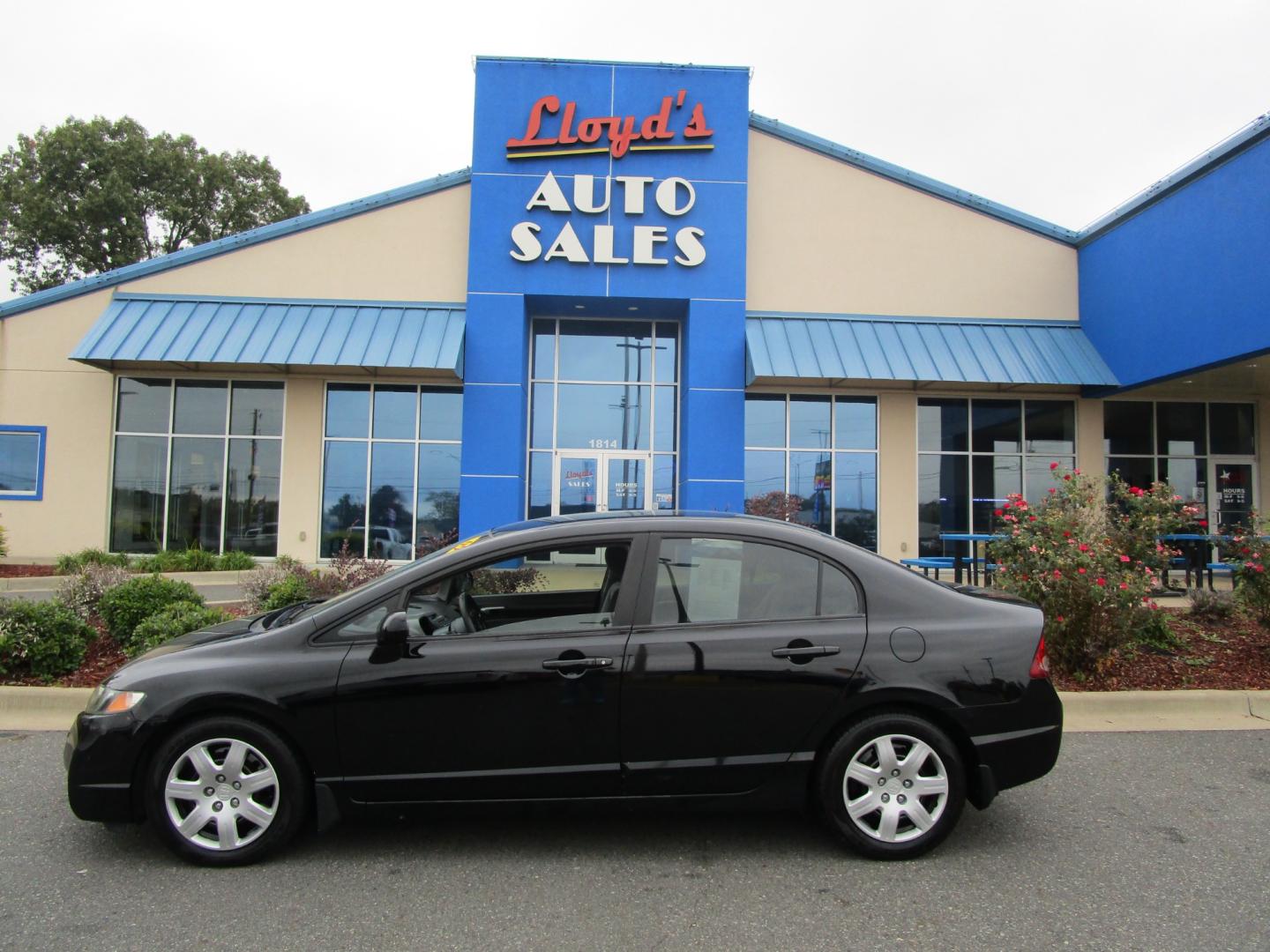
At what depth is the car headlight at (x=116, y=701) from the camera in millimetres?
3459

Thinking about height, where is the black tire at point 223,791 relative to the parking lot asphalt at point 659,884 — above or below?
above

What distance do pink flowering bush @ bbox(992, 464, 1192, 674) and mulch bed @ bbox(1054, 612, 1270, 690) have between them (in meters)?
0.21

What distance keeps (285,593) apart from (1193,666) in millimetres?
8304

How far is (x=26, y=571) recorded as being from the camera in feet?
41.9

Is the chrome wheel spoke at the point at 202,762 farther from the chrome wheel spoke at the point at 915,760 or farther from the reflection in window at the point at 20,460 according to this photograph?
the reflection in window at the point at 20,460

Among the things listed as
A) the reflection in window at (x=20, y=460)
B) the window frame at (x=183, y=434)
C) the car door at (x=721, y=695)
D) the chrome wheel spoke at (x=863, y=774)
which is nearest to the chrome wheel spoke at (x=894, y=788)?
the chrome wheel spoke at (x=863, y=774)

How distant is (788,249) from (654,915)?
45.2ft

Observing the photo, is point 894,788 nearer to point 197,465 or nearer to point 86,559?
point 86,559

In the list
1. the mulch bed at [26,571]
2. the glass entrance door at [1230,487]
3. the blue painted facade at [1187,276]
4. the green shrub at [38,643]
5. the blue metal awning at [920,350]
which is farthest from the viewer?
the glass entrance door at [1230,487]

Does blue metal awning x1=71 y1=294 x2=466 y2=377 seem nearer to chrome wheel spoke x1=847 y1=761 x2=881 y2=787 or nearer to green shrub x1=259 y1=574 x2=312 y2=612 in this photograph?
green shrub x1=259 y1=574 x2=312 y2=612

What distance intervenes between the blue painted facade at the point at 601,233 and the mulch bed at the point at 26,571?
6.65m

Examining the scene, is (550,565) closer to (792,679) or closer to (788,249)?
(792,679)

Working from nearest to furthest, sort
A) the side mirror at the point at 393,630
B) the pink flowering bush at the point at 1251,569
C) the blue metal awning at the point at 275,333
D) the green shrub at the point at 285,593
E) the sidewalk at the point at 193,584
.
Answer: the side mirror at the point at 393,630, the pink flowering bush at the point at 1251,569, the green shrub at the point at 285,593, the sidewalk at the point at 193,584, the blue metal awning at the point at 275,333

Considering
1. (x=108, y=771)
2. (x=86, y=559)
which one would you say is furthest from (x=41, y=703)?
(x=86, y=559)
